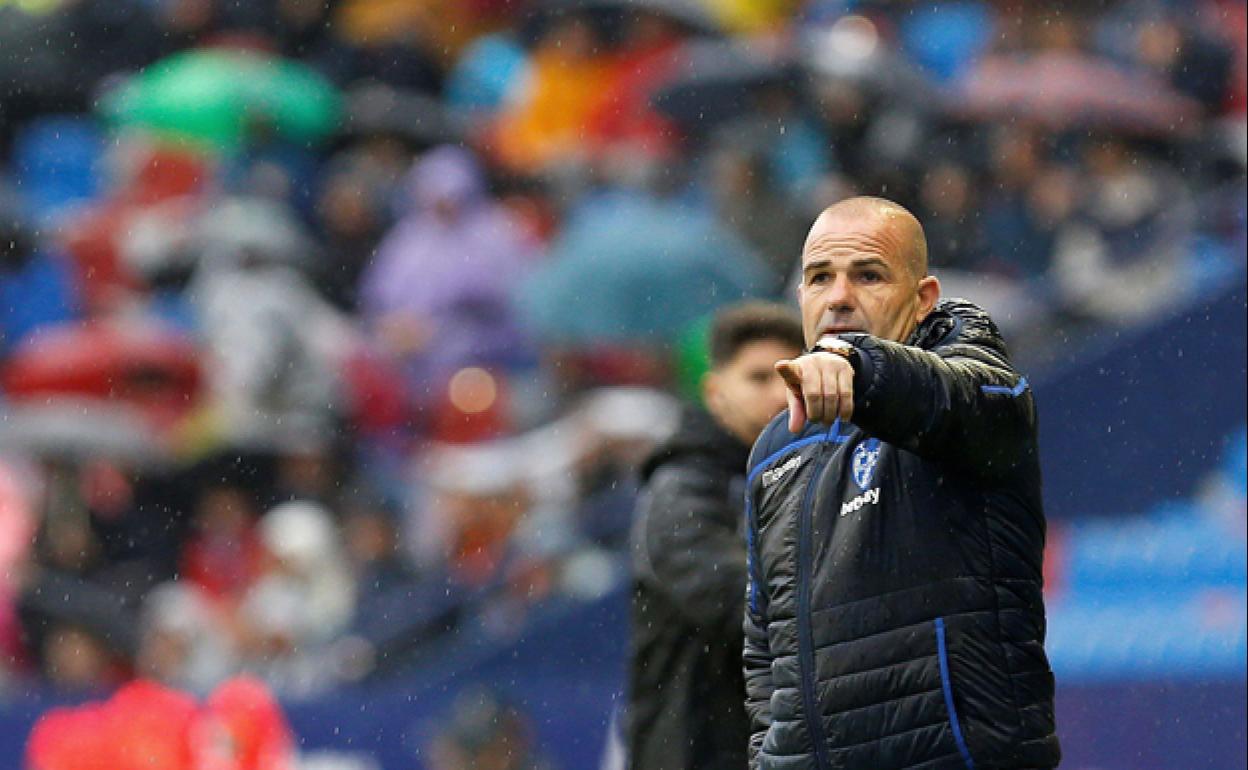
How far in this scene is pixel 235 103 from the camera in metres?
15.5

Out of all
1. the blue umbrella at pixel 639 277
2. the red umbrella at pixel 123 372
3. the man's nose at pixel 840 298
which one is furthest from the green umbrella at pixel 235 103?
the man's nose at pixel 840 298

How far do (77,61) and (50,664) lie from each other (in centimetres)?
607

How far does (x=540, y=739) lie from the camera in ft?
32.3

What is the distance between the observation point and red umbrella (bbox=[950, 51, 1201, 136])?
1111 centimetres

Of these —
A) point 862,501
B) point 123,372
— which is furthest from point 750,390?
point 123,372

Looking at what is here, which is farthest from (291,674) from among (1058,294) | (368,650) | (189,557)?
(1058,294)

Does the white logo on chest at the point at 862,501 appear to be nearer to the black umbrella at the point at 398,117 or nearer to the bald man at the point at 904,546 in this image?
the bald man at the point at 904,546

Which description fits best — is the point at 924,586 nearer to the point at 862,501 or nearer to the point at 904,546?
the point at 904,546

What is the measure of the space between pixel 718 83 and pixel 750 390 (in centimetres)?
740

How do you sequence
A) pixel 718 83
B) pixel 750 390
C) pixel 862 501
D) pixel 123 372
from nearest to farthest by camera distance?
pixel 862 501, pixel 750 390, pixel 718 83, pixel 123 372

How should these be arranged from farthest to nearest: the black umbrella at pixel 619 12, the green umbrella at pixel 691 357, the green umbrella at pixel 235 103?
the green umbrella at pixel 235 103 → the black umbrella at pixel 619 12 → the green umbrella at pixel 691 357

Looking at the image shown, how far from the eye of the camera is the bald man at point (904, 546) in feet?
12.9

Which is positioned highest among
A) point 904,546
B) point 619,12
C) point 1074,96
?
point 619,12

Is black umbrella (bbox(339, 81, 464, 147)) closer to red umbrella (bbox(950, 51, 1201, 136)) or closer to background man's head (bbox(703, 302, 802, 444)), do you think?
red umbrella (bbox(950, 51, 1201, 136))
